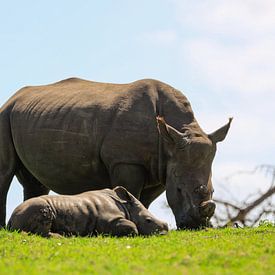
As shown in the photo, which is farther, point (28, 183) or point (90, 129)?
point (28, 183)

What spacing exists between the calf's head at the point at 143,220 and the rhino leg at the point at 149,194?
366 cm

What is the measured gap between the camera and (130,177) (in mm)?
15727

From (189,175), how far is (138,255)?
5.74 m

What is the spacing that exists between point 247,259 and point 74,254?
2.04m

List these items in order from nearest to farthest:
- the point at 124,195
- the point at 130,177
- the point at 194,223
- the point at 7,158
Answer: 1. the point at 124,195
2. the point at 194,223
3. the point at 130,177
4. the point at 7,158

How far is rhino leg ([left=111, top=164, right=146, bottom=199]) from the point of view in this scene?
619 inches

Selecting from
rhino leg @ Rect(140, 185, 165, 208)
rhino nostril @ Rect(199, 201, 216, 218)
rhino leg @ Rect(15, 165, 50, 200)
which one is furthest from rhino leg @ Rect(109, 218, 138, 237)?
rhino leg @ Rect(15, 165, 50, 200)

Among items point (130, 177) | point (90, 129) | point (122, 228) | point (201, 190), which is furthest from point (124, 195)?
point (90, 129)

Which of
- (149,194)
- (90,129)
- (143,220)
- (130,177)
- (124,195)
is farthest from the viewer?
(149,194)

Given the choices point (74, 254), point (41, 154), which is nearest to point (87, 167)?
point (41, 154)

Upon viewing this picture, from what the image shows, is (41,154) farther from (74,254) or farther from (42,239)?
(74,254)

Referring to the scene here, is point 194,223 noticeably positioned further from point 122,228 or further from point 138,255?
point 138,255

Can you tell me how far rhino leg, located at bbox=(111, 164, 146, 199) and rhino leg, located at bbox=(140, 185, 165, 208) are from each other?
964mm

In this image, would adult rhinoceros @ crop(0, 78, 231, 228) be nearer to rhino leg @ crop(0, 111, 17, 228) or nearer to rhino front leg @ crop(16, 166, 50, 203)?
rhino leg @ crop(0, 111, 17, 228)
